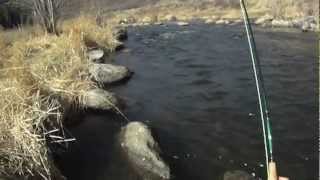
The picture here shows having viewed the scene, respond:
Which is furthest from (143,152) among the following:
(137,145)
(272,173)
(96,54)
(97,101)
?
(96,54)

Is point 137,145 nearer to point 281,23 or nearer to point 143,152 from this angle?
point 143,152

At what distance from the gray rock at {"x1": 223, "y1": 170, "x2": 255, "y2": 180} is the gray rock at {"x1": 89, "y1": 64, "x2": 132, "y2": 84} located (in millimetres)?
6233

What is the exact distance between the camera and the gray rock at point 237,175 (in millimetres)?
7129

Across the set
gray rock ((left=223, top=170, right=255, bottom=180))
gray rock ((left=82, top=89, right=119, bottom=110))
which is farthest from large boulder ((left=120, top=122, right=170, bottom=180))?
gray rock ((left=82, top=89, right=119, bottom=110))

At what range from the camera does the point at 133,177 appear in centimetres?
737

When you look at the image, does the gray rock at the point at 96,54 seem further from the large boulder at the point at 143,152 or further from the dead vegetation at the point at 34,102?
the large boulder at the point at 143,152

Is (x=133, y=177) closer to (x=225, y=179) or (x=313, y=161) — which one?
(x=225, y=179)

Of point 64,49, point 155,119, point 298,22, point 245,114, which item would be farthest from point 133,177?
point 298,22

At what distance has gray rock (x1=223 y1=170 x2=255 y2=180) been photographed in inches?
281

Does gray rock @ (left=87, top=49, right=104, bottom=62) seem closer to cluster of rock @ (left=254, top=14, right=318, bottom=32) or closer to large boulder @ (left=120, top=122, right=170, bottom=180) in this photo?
large boulder @ (left=120, top=122, right=170, bottom=180)

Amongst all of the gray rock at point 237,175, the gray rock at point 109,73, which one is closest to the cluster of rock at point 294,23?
the gray rock at point 109,73

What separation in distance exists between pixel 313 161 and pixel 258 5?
135ft

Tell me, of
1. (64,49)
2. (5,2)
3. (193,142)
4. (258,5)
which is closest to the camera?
(193,142)

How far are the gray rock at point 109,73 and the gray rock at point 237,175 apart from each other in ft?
20.4
